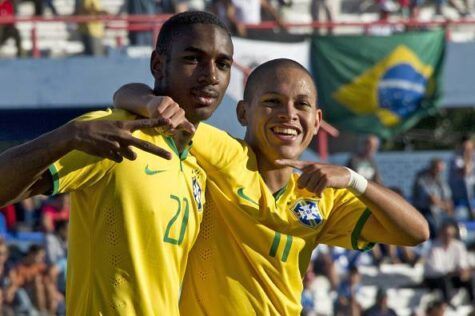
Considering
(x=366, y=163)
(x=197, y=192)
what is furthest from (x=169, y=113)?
(x=366, y=163)

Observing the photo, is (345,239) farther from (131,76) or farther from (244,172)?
(131,76)

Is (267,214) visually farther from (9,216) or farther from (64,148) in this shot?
(9,216)

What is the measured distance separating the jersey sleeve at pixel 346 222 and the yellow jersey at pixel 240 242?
16cm

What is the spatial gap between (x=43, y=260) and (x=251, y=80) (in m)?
8.10

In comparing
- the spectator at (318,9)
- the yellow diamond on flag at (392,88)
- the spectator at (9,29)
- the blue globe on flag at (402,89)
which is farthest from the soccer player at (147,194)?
the spectator at (318,9)

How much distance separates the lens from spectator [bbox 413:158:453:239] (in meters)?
15.5

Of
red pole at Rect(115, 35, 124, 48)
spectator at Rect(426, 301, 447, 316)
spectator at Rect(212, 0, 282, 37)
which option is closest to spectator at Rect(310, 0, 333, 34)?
spectator at Rect(212, 0, 282, 37)

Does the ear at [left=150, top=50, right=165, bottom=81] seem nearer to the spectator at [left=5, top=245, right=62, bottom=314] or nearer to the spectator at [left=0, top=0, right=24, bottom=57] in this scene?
the spectator at [left=5, top=245, right=62, bottom=314]

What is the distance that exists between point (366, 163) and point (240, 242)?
9792mm

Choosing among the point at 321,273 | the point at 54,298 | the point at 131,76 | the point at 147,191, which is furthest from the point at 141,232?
the point at 131,76

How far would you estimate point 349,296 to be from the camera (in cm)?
1427

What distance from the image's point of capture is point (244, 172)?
18.4 feet

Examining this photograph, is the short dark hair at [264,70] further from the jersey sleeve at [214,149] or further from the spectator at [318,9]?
the spectator at [318,9]

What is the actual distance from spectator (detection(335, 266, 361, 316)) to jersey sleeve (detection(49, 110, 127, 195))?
9565mm
